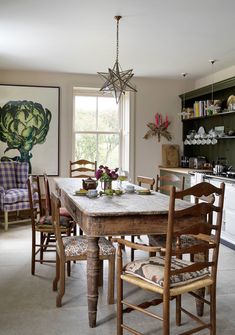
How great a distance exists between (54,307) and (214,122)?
4.26 metres

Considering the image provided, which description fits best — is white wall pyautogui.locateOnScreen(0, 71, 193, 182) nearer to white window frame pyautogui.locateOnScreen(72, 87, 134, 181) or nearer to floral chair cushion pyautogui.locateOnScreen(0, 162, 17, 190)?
white window frame pyautogui.locateOnScreen(72, 87, 134, 181)

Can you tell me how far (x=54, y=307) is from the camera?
2.77 meters

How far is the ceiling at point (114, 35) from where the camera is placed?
11.1 ft

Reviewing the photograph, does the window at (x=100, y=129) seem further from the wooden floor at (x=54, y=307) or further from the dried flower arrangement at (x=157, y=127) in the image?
the wooden floor at (x=54, y=307)

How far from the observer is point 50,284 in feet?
10.6

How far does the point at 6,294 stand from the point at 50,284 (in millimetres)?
389

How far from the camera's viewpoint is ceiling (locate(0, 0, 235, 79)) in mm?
3377

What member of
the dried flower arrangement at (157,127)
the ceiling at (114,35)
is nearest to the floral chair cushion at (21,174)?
the ceiling at (114,35)

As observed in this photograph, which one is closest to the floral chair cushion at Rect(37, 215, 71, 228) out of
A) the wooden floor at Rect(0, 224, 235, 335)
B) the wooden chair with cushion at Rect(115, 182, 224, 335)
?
the wooden floor at Rect(0, 224, 235, 335)

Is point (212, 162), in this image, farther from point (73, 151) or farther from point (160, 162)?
point (73, 151)

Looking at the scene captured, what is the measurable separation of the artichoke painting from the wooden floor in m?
2.53

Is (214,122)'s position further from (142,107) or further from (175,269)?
(175,269)

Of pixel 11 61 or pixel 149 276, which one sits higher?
pixel 11 61

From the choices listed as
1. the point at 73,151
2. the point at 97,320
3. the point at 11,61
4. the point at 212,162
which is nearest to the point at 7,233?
the point at 73,151
